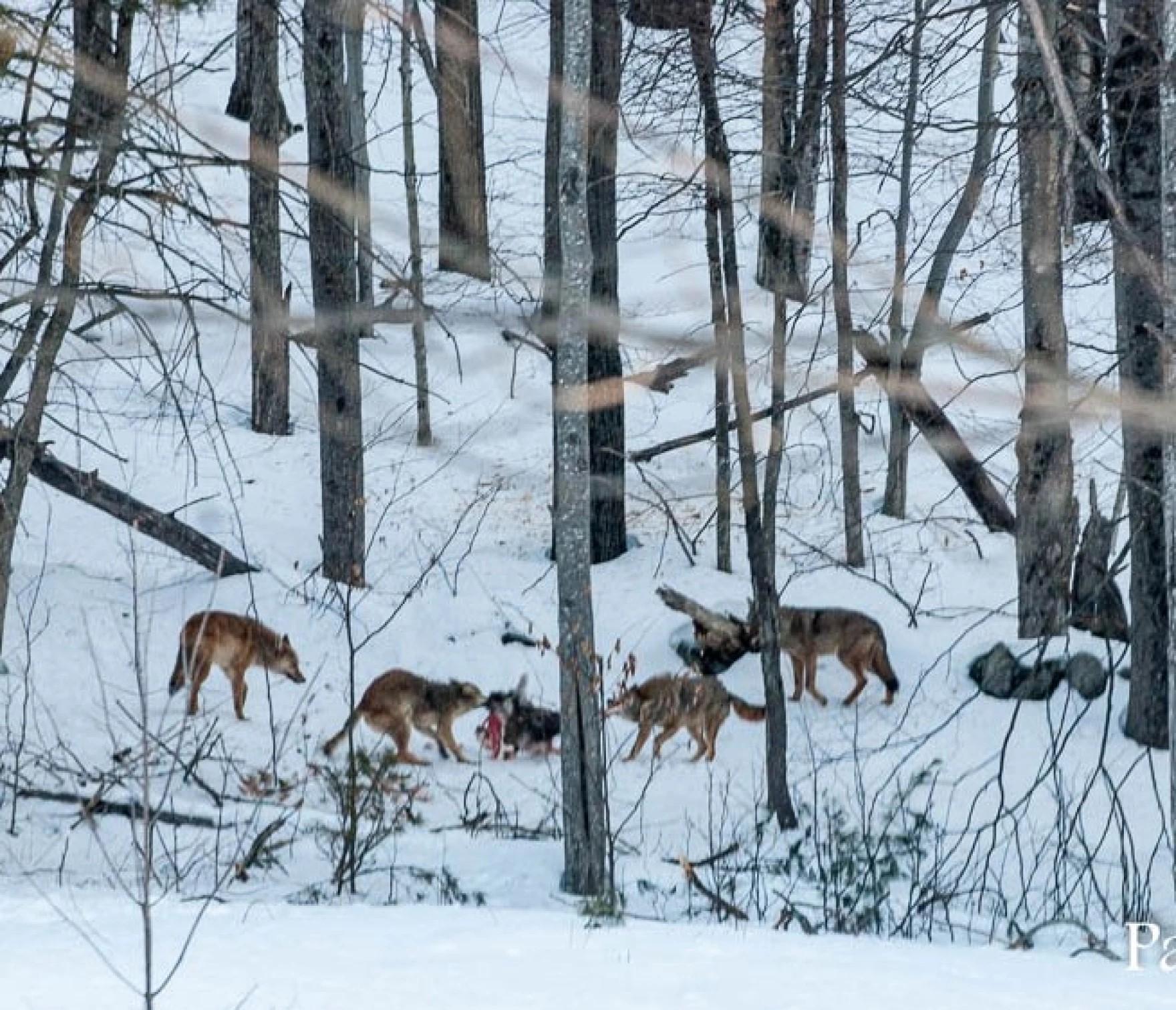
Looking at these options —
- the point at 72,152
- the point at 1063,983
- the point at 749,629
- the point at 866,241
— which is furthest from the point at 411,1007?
the point at 866,241

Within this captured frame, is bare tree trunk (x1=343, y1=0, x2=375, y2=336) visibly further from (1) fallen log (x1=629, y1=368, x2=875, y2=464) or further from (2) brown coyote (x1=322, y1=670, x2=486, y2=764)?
(2) brown coyote (x1=322, y1=670, x2=486, y2=764)

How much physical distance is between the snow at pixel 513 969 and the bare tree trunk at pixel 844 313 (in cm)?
612

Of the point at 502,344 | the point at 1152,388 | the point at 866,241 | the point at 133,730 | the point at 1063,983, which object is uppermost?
the point at 866,241

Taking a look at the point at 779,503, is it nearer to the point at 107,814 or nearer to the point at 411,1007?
the point at 107,814

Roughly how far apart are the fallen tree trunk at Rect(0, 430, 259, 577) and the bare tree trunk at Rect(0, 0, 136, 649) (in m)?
1.67

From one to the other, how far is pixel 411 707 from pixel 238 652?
4.56 feet

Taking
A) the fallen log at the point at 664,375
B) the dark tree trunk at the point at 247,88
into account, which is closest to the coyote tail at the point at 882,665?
the fallen log at the point at 664,375

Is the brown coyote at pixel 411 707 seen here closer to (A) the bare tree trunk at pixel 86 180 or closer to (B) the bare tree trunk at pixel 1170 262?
(A) the bare tree trunk at pixel 86 180

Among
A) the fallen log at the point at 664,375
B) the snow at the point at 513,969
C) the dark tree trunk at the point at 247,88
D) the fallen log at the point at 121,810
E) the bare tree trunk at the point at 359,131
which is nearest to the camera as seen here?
the snow at the point at 513,969

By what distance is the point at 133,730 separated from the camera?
13461mm

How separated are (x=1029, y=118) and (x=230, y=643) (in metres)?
6.59

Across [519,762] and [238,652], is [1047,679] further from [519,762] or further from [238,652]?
[238,652]

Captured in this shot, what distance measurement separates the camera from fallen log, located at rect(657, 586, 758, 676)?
49.0 feet

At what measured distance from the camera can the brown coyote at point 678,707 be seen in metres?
13.5
